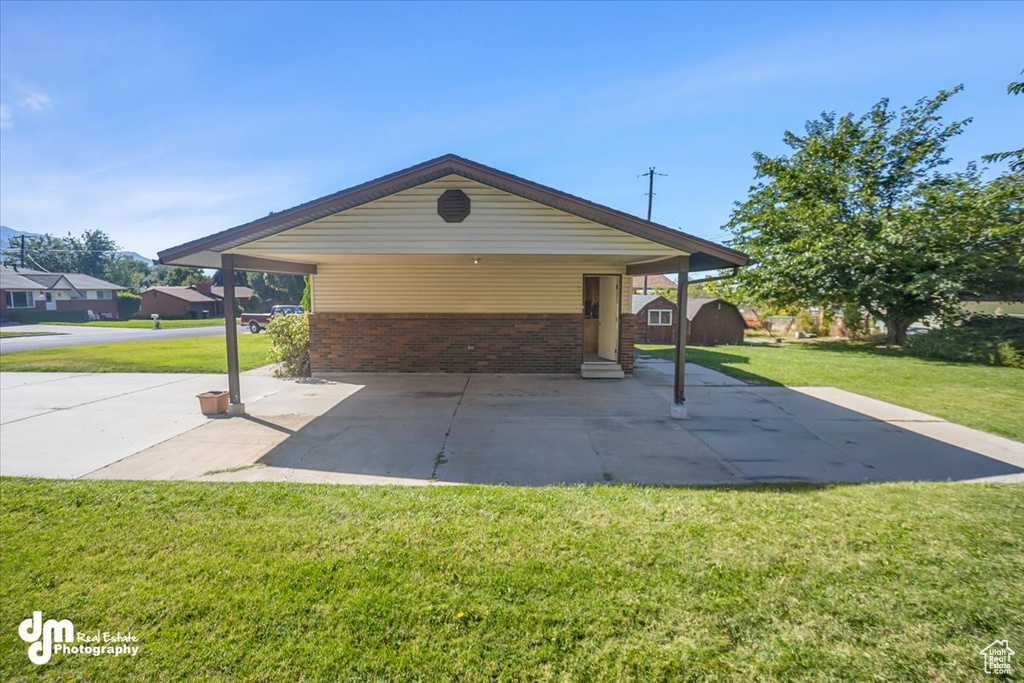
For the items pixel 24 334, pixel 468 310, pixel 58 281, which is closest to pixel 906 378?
pixel 468 310

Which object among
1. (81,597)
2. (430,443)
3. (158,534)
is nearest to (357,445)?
(430,443)

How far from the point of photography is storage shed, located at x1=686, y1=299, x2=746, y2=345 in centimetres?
2106

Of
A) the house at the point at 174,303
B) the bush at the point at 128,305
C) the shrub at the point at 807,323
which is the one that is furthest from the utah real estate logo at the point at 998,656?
the bush at the point at 128,305

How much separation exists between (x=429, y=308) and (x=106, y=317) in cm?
4791

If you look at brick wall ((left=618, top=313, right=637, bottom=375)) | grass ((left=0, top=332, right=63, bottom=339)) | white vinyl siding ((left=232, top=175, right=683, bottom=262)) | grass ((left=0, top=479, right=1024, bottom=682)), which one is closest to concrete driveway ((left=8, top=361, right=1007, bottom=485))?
grass ((left=0, top=479, right=1024, bottom=682))

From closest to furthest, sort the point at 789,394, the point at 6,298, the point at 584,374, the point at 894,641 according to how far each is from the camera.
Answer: the point at 894,641 → the point at 789,394 → the point at 584,374 → the point at 6,298

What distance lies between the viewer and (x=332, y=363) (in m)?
10.9

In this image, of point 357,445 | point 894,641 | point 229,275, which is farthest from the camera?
point 229,275

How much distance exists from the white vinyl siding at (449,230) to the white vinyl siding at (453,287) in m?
3.55

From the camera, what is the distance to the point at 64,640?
2.53 meters

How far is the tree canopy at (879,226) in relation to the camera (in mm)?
15062

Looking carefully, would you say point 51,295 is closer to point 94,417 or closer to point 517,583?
point 94,417

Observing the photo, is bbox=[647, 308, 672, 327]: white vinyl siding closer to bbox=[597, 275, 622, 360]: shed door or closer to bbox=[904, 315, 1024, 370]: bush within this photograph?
bbox=[904, 315, 1024, 370]: bush

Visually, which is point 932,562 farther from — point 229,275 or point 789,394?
point 229,275
